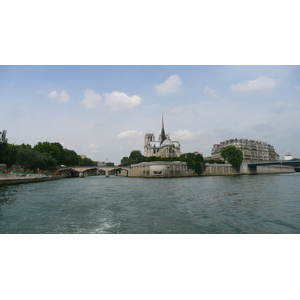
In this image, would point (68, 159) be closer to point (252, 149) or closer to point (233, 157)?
point (233, 157)

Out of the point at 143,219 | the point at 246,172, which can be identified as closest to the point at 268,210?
the point at 143,219

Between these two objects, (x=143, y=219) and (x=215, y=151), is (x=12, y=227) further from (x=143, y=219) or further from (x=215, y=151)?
(x=215, y=151)

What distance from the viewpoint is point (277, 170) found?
60438 mm

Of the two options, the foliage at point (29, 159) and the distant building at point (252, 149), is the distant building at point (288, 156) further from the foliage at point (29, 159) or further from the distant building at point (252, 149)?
the foliage at point (29, 159)

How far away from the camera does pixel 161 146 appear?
8406cm

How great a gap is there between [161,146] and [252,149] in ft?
103

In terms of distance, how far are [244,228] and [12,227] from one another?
6.95 m

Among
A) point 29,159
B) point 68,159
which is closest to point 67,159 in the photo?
point 68,159

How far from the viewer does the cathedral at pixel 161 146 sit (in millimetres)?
77062

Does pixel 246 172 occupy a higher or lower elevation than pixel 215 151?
lower

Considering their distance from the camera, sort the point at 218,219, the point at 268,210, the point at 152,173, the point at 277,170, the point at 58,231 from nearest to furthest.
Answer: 1. the point at 58,231
2. the point at 218,219
3. the point at 268,210
4. the point at 152,173
5. the point at 277,170

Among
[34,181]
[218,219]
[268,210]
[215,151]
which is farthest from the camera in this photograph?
[215,151]

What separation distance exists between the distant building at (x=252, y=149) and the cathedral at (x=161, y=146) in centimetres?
1589

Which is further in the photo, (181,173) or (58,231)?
(181,173)
